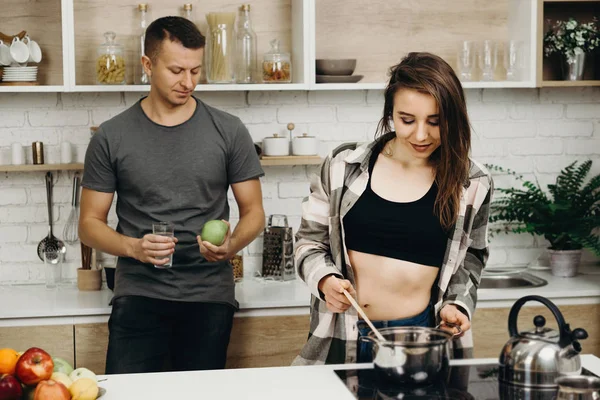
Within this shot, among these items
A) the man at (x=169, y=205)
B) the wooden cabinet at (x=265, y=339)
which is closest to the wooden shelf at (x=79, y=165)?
the man at (x=169, y=205)

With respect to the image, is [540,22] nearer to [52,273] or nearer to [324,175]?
[324,175]

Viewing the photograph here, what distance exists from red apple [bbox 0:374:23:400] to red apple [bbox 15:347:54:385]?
25mm

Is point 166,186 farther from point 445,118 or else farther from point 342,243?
Result: point 445,118

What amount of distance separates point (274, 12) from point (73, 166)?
114 cm

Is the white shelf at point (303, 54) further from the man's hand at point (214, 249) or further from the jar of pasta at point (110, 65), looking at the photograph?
the man's hand at point (214, 249)

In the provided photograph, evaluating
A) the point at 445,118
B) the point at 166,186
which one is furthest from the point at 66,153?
the point at 445,118

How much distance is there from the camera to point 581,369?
2.07 meters

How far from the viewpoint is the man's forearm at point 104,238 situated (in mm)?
3117

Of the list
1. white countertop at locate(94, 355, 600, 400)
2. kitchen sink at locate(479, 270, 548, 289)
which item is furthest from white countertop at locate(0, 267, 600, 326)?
Result: white countertop at locate(94, 355, 600, 400)

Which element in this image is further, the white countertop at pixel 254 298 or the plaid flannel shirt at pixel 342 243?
the white countertop at pixel 254 298

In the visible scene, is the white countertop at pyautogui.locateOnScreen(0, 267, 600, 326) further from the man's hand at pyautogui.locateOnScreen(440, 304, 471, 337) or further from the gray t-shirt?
the man's hand at pyautogui.locateOnScreen(440, 304, 471, 337)

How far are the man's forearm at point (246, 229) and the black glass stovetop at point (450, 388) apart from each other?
121 centimetres

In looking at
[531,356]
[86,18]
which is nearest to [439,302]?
[531,356]

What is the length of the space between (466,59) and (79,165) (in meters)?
1.78
